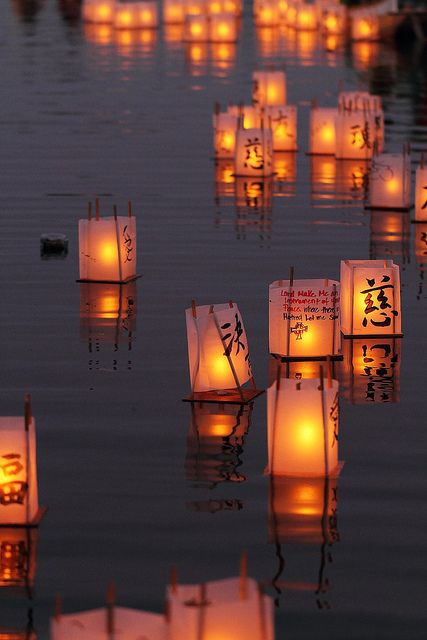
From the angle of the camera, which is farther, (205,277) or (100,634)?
(205,277)

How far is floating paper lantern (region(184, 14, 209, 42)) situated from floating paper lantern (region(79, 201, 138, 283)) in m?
44.9

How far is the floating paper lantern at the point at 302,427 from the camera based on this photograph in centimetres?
1466

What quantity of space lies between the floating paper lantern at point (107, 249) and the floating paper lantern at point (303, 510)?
8691 millimetres

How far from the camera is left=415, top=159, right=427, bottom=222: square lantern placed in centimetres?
2811

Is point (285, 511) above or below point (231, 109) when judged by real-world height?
below

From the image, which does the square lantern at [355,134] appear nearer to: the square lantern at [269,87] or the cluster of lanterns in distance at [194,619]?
the square lantern at [269,87]

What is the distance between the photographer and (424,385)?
18.5 m

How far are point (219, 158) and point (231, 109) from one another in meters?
1.16

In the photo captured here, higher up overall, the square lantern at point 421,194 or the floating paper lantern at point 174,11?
the floating paper lantern at point 174,11

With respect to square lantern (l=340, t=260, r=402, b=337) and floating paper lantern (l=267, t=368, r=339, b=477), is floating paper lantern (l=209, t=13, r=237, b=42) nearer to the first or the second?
square lantern (l=340, t=260, r=402, b=337)

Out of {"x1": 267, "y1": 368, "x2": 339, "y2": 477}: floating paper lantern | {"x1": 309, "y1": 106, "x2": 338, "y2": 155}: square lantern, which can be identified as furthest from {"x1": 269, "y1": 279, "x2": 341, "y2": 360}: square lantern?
{"x1": 309, "y1": 106, "x2": 338, "y2": 155}: square lantern

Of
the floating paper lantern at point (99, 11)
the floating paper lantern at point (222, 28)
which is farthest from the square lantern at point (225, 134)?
the floating paper lantern at point (99, 11)

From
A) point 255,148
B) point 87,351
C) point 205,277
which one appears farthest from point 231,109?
point 87,351

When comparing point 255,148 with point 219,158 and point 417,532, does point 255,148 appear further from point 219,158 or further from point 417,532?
point 417,532
